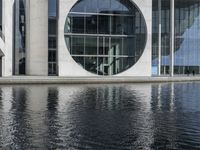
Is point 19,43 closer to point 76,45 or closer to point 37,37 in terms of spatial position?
point 37,37

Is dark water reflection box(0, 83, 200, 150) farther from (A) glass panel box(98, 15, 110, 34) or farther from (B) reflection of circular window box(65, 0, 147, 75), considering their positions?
(A) glass panel box(98, 15, 110, 34)

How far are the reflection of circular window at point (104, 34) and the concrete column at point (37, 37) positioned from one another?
206 inches

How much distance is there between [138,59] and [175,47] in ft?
33.7

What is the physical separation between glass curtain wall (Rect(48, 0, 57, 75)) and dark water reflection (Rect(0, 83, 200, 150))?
3303 cm

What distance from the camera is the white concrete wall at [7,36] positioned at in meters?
49.8

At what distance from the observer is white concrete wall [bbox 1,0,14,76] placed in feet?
163

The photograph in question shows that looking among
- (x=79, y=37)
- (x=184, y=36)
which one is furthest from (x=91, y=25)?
(x=184, y=36)

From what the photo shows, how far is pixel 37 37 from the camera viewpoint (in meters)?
58.4

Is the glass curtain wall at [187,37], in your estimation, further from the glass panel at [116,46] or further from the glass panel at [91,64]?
the glass panel at [91,64]

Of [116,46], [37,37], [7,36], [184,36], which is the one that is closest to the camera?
[7,36]

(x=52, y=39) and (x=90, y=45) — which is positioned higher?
(x=52, y=39)

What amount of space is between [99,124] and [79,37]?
1493 inches

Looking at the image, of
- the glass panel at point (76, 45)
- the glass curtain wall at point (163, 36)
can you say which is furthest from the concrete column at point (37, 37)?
the glass curtain wall at point (163, 36)

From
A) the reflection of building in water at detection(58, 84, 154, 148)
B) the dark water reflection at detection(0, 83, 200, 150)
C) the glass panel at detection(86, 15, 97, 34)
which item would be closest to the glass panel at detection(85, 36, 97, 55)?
the glass panel at detection(86, 15, 97, 34)
